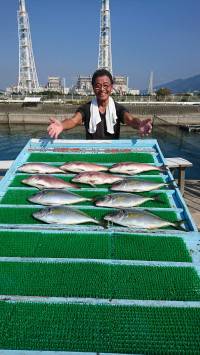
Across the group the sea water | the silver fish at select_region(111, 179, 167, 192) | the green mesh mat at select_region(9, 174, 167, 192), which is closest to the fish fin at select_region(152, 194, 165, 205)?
the silver fish at select_region(111, 179, 167, 192)

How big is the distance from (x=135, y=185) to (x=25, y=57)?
89990 millimetres

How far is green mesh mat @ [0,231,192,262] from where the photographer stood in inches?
94.9

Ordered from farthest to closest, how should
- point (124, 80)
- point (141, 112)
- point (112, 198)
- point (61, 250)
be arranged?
point (124, 80)
point (141, 112)
point (112, 198)
point (61, 250)

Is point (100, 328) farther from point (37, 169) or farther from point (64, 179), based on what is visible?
point (37, 169)

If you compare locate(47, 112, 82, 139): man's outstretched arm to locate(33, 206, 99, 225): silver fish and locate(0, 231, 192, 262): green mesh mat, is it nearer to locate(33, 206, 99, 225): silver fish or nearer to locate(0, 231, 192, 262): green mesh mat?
locate(33, 206, 99, 225): silver fish

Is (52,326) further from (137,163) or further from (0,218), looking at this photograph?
(137,163)

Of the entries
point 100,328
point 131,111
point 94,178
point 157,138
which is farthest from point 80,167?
point 131,111

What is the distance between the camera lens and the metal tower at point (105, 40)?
268 feet

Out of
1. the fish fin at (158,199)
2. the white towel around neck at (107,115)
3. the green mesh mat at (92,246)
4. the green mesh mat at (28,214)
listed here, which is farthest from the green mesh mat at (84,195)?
the white towel around neck at (107,115)

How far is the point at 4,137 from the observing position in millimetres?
36594

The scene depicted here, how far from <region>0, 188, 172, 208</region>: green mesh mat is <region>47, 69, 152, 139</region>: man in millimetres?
1543

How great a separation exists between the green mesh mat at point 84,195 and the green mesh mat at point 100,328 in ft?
4.81

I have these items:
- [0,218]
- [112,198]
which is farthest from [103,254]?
[0,218]

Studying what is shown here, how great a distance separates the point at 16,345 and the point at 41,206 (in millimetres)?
1656
